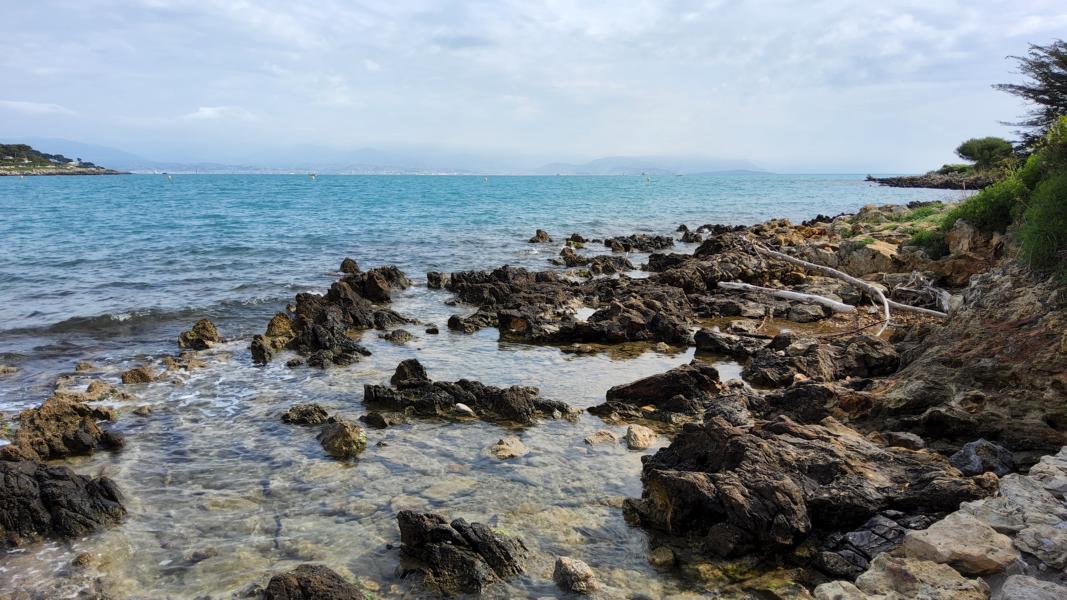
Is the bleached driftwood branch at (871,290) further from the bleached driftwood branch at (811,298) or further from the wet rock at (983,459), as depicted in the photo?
the wet rock at (983,459)

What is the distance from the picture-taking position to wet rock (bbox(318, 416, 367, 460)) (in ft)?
32.2

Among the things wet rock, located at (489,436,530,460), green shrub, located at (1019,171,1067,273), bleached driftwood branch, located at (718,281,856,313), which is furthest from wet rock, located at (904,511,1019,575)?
bleached driftwood branch, located at (718,281,856,313)

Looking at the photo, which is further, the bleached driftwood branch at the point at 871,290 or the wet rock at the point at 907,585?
the bleached driftwood branch at the point at 871,290

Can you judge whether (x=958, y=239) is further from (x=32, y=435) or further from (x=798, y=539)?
(x=32, y=435)

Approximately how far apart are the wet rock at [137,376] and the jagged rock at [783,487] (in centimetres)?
1080

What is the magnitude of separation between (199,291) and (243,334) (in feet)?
22.7

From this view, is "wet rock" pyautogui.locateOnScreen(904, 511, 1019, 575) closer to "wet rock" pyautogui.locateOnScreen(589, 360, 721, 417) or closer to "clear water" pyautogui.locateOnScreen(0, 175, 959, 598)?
"clear water" pyautogui.locateOnScreen(0, 175, 959, 598)

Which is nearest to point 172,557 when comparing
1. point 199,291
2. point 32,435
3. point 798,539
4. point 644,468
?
point 32,435

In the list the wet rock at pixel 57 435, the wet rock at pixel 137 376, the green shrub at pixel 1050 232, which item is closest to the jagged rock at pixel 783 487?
the green shrub at pixel 1050 232

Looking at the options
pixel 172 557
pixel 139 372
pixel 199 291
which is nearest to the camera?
pixel 172 557

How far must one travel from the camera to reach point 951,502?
6668mm

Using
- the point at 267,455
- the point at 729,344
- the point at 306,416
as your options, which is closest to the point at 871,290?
the point at 729,344

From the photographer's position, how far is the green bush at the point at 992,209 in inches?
720

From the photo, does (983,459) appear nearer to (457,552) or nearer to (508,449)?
(508,449)
